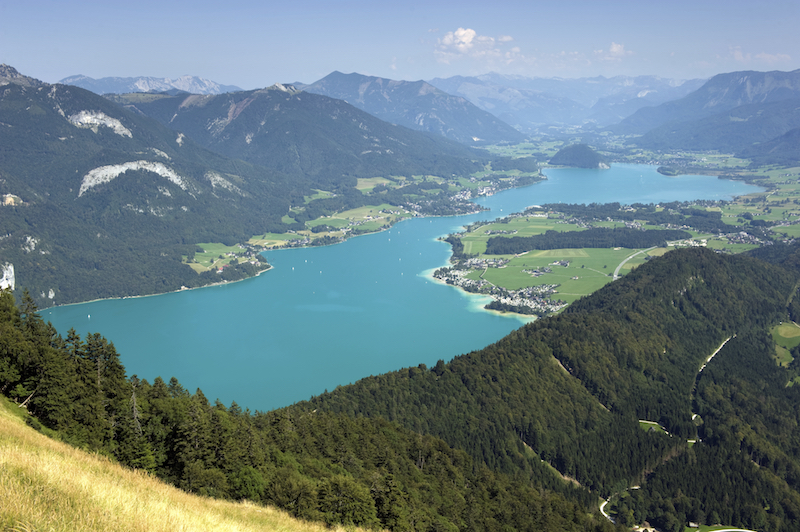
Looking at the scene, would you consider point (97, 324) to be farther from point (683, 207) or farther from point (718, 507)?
point (683, 207)

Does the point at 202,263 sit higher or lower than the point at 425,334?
higher

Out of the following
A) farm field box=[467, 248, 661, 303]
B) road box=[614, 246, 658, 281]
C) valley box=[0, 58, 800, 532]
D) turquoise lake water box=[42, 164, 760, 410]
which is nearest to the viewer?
valley box=[0, 58, 800, 532]

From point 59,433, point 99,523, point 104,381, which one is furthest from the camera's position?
point 104,381

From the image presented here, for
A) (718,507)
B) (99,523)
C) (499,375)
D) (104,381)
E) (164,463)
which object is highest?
(99,523)

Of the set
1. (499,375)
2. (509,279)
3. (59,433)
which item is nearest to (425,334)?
(499,375)

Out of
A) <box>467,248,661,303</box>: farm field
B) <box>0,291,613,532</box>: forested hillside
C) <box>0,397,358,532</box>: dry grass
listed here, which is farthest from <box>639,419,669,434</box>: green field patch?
<box>0,397,358,532</box>: dry grass

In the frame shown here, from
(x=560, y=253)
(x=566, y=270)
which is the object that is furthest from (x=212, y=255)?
(x=560, y=253)

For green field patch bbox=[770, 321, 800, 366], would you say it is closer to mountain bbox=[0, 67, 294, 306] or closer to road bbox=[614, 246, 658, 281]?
road bbox=[614, 246, 658, 281]
